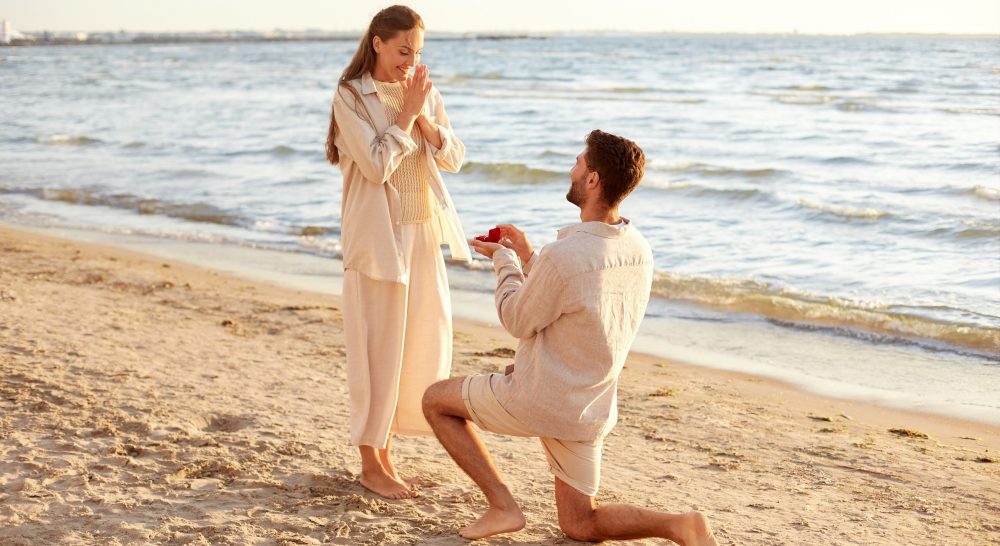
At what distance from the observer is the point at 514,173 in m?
17.1

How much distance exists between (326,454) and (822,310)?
5.17 metres

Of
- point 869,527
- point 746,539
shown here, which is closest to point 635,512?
point 746,539

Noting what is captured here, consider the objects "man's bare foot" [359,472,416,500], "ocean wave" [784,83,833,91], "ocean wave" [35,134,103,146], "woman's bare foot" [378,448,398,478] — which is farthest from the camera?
"ocean wave" [784,83,833,91]

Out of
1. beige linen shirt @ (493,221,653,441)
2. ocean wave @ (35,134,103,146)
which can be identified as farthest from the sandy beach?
ocean wave @ (35,134,103,146)

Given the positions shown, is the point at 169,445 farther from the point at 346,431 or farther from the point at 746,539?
the point at 746,539

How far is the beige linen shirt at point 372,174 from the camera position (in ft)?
13.3

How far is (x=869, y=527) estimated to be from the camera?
427 cm

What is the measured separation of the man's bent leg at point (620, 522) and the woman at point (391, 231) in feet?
2.80

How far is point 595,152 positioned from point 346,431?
244 cm

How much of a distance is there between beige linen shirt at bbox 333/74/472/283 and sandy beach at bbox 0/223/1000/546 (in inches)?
39.6

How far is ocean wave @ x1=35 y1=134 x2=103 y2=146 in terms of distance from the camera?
2214cm

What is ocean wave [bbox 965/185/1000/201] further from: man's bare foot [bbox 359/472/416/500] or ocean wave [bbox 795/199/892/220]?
man's bare foot [bbox 359/472/416/500]

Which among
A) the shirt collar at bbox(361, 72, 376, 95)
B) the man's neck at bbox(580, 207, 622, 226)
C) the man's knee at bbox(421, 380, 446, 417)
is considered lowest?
the man's knee at bbox(421, 380, 446, 417)

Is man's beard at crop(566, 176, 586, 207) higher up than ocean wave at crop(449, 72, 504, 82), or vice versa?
man's beard at crop(566, 176, 586, 207)
